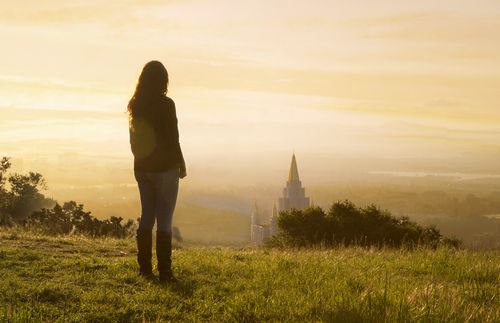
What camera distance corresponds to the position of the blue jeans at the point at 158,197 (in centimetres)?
820

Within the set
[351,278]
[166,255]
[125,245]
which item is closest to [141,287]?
[166,255]

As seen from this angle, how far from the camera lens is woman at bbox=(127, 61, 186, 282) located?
26.8 ft

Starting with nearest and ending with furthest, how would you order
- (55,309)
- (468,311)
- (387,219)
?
(468,311) < (55,309) < (387,219)

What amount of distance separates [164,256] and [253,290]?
1.45m

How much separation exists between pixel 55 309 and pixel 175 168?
254 centimetres

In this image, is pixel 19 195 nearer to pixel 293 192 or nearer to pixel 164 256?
pixel 164 256

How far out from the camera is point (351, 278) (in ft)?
26.2

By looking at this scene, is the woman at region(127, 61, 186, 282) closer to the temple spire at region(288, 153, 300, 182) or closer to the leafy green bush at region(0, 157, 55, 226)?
the leafy green bush at region(0, 157, 55, 226)

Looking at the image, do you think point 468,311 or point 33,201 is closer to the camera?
point 468,311

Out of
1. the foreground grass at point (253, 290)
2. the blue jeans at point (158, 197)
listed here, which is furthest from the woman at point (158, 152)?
the foreground grass at point (253, 290)

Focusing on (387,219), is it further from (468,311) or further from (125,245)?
(468,311)

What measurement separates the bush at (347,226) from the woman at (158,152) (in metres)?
18.9

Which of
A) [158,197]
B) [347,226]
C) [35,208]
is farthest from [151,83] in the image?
[35,208]

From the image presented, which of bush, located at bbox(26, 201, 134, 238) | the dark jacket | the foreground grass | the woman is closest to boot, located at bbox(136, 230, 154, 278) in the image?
the woman
